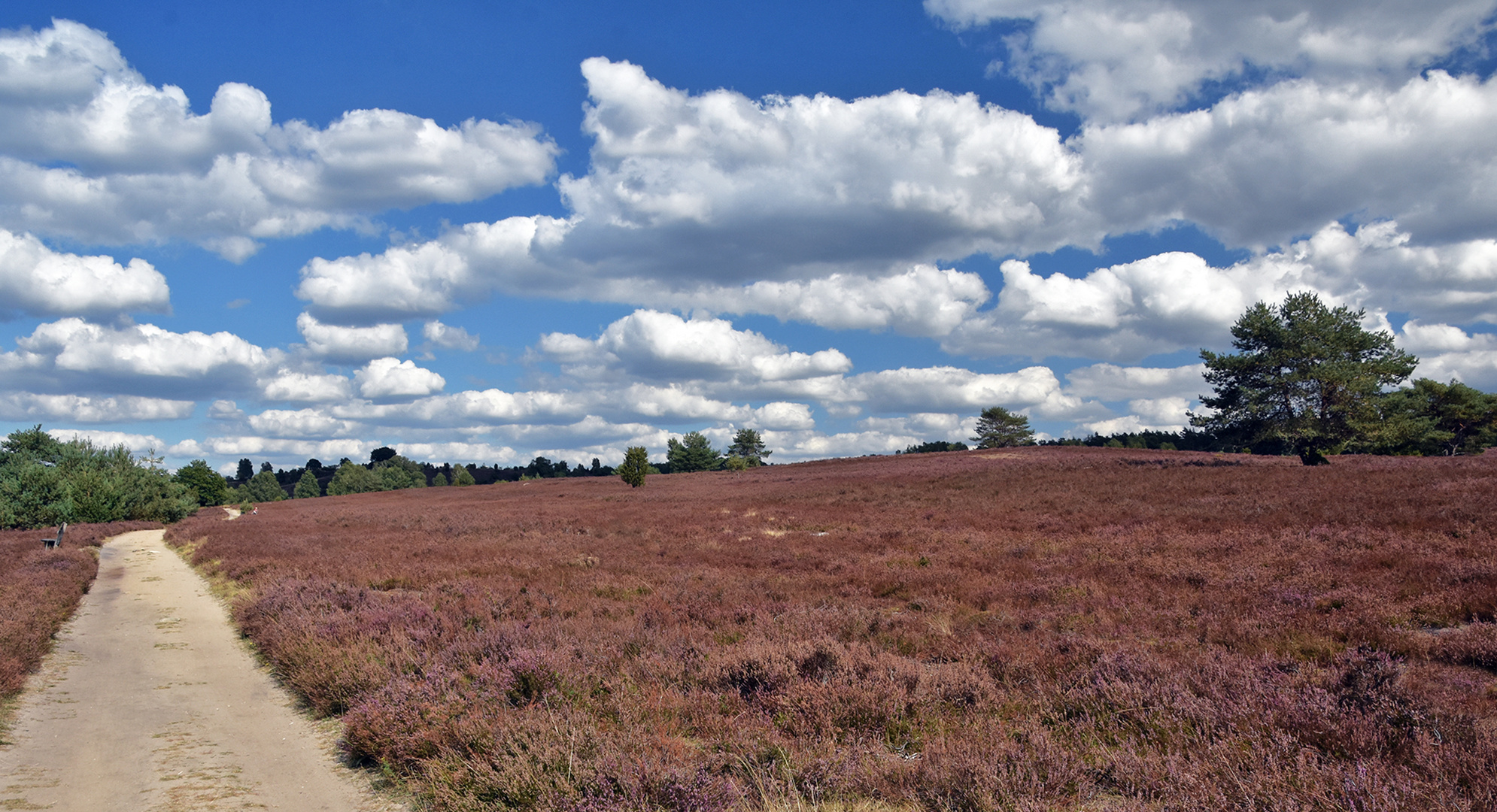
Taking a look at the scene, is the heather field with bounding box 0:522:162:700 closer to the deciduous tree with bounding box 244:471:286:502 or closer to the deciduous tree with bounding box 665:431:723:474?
the deciduous tree with bounding box 665:431:723:474

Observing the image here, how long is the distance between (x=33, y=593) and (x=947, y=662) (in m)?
19.7

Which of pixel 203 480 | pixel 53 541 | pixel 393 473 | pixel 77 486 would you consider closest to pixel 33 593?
pixel 53 541

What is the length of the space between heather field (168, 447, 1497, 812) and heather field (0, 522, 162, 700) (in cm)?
287

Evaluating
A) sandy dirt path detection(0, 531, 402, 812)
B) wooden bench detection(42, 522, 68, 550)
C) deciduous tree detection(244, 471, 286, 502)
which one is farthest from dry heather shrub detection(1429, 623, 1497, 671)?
deciduous tree detection(244, 471, 286, 502)

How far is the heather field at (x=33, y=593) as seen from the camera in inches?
400

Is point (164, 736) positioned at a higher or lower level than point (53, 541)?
lower

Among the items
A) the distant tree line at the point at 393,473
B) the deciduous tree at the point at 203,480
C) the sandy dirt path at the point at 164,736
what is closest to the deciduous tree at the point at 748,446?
the distant tree line at the point at 393,473

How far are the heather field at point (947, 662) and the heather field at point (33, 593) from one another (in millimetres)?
2872

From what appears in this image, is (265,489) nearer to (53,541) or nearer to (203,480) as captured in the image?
(203,480)

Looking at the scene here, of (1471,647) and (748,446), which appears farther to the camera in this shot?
(748,446)

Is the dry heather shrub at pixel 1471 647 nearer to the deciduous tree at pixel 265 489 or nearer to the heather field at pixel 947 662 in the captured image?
the heather field at pixel 947 662

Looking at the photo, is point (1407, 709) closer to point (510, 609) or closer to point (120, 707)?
point (510, 609)

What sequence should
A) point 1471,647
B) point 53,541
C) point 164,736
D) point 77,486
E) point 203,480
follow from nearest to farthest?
point 1471,647 < point 164,736 < point 53,541 < point 77,486 < point 203,480

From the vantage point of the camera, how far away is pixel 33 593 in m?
15.5
